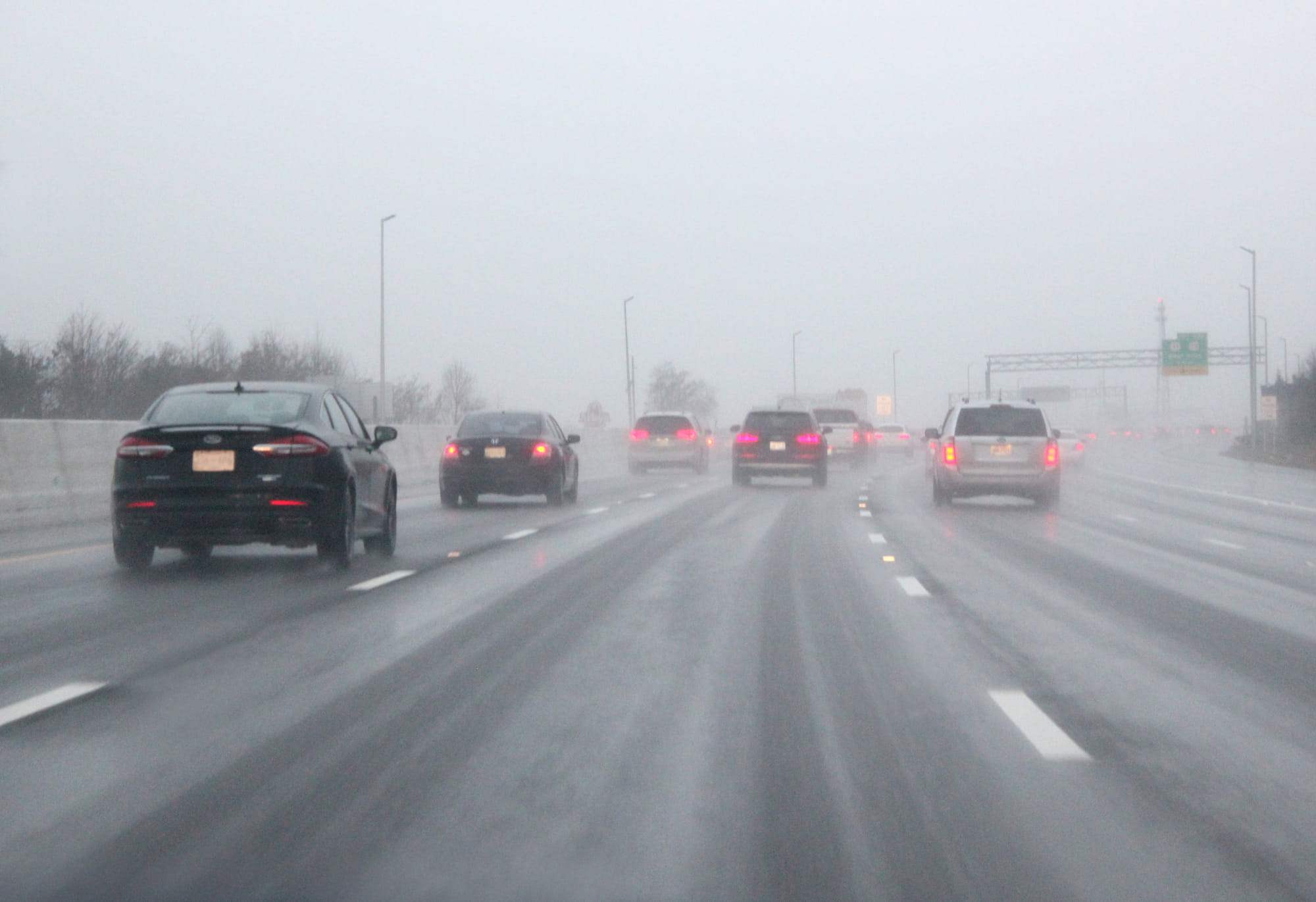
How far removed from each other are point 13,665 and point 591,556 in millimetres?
7590

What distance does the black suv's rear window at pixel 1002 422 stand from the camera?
25.3 metres

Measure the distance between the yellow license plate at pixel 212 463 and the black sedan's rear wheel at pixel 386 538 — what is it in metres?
2.52

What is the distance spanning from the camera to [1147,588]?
12.9 meters

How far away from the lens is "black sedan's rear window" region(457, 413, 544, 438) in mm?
24469

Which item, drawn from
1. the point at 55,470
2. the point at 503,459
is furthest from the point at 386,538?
the point at 503,459

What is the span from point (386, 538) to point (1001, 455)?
12702 millimetres

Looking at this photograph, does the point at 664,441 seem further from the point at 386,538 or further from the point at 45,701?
the point at 45,701

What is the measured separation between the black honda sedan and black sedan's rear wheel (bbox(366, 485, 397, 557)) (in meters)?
1.74

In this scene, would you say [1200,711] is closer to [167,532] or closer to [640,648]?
[640,648]

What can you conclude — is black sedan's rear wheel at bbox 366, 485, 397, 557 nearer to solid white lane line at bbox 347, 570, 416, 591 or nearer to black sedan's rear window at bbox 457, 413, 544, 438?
solid white lane line at bbox 347, 570, 416, 591

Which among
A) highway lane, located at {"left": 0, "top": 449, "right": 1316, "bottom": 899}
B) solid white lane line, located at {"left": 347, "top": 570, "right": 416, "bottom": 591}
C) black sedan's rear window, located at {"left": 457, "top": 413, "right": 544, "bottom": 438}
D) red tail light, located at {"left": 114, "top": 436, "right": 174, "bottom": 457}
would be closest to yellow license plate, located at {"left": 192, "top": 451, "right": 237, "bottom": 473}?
red tail light, located at {"left": 114, "top": 436, "right": 174, "bottom": 457}

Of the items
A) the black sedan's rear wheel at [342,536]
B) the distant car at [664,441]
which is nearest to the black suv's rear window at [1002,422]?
the black sedan's rear wheel at [342,536]

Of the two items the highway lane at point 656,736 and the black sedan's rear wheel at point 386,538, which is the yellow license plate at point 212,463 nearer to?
the highway lane at point 656,736

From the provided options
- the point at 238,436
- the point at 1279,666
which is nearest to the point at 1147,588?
the point at 1279,666
